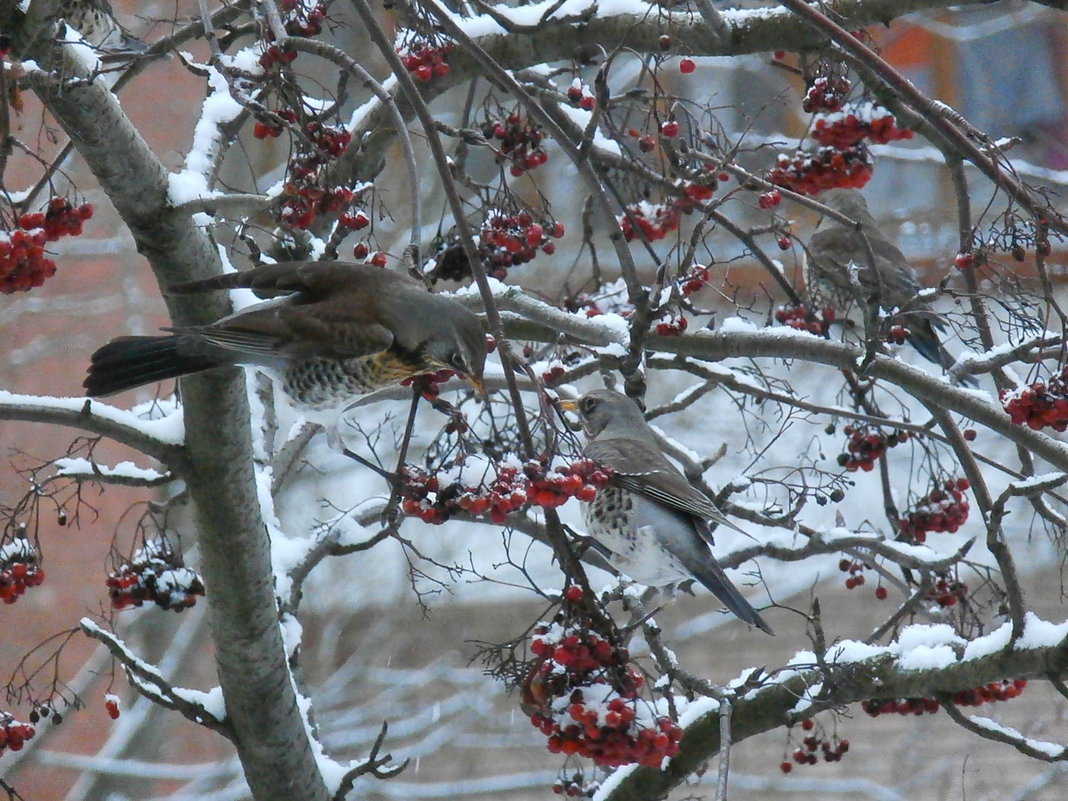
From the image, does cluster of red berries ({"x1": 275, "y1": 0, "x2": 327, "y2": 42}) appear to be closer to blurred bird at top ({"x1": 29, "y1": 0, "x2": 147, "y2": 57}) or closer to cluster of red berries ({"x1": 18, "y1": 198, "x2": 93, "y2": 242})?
blurred bird at top ({"x1": 29, "y1": 0, "x2": 147, "y2": 57})

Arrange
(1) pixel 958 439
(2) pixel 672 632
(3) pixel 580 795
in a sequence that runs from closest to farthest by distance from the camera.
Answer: (1) pixel 958 439, (3) pixel 580 795, (2) pixel 672 632

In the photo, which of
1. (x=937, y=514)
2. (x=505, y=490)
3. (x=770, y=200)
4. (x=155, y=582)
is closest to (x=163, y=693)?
(x=155, y=582)

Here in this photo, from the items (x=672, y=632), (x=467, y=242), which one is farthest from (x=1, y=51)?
(x=672, y=632)

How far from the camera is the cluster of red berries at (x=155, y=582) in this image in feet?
11.0

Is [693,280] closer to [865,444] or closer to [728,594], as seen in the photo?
[728,594]

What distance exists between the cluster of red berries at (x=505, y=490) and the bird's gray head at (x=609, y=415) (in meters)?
1.68

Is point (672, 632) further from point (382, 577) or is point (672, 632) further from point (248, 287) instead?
point (248, 287)

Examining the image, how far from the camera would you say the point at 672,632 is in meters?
7.23

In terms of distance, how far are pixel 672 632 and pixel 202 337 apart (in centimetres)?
496

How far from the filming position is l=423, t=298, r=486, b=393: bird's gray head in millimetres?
2514

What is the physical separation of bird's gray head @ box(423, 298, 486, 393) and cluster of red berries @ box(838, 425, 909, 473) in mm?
1815

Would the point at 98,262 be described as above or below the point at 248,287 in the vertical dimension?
above

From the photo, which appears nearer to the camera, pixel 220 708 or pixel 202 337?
pixel 202 337

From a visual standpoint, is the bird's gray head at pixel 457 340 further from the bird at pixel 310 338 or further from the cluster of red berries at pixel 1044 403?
the cluster of red berries at pixel 1044 403
